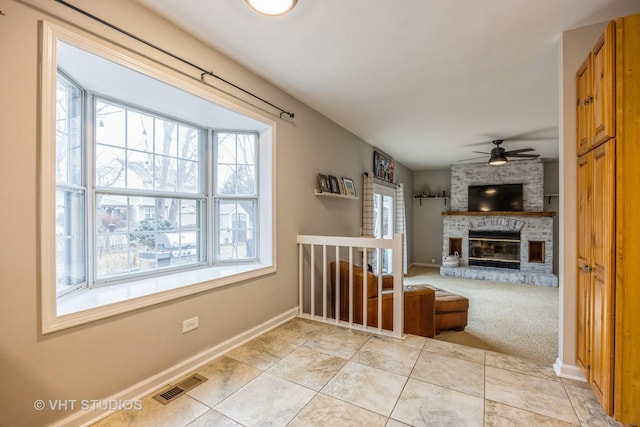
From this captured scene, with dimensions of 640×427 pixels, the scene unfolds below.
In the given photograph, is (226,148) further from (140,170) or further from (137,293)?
(137,293)

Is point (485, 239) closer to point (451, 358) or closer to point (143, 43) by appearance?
point (451, 358)

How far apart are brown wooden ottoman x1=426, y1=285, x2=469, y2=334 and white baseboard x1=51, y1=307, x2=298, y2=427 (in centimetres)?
207

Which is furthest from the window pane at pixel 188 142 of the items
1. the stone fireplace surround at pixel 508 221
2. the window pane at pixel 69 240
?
the stone fireplace surround at pixel 508 221

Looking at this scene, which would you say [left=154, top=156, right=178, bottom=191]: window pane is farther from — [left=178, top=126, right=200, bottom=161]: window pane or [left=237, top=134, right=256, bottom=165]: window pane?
[left=237, top=134, right=256, bottom=165]: window pane

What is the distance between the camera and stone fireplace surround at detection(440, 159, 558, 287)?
6.34 meters

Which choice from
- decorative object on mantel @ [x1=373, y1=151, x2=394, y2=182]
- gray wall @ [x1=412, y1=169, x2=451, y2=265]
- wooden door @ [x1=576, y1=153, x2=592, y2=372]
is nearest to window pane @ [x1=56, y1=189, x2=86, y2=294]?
wooden door @ [x1=576, y1=153, x2=592, y2=372]

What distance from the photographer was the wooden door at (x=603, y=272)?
1.49 m

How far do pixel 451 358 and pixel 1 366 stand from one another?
2.64 m

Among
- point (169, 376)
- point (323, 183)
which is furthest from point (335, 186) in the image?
point (169, 376)

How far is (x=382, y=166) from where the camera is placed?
18.7 ft

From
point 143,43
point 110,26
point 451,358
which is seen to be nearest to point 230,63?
point 143,43

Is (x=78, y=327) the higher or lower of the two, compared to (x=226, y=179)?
lower

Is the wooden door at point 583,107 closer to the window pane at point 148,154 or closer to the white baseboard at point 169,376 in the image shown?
the white baseboard at point 169,376

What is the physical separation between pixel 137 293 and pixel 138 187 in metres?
0.86
